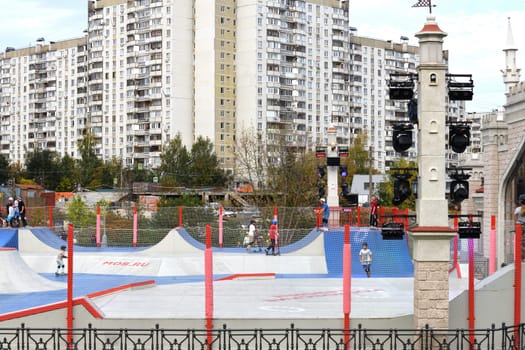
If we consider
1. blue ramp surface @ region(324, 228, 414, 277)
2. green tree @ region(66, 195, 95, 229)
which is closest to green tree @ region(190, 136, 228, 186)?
green tree @ region(66, 195, 95, 229)

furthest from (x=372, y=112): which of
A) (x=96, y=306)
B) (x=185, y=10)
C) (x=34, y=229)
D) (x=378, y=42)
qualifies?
(x=96, y=306)

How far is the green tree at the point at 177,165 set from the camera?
251 ft

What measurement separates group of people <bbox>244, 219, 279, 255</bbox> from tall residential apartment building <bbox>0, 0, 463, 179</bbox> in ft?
166

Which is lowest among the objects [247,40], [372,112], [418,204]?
[418,204]

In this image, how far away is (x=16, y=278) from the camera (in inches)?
764

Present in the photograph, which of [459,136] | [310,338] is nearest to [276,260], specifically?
[310,338]

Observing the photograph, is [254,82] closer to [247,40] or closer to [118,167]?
[247,40]

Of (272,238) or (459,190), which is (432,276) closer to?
(459,190)

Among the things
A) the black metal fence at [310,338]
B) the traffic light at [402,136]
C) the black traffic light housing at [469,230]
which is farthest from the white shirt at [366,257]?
the traffic light at [402,136]

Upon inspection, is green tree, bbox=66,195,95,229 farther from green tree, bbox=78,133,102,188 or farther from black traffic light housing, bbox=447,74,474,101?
green tree, bbox=78,133,102,188

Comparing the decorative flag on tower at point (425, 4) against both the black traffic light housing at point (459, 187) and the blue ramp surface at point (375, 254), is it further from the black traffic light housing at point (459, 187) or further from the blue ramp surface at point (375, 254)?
the blue ramp surface at point (375, 254)

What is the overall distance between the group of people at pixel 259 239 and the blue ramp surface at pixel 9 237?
27.7 feet

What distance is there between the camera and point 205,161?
76.6 meters

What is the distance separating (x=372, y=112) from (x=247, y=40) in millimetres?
22537
